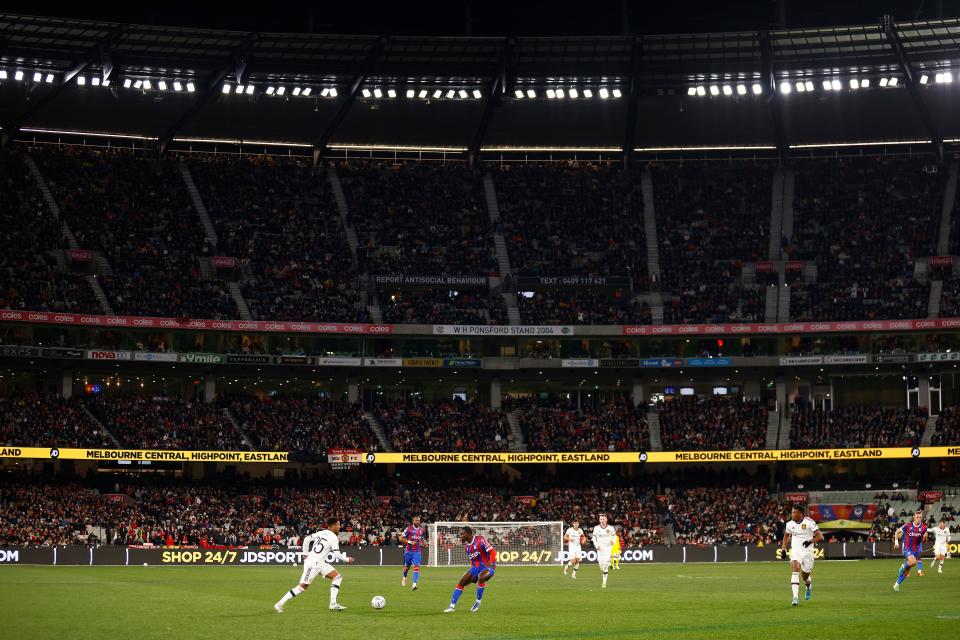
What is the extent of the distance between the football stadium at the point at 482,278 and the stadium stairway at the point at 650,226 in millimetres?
261

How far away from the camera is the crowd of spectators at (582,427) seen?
75.6 meters

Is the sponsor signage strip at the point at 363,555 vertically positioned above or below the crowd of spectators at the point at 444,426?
below

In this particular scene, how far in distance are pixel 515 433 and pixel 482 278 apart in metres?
11.5

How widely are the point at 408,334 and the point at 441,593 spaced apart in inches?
1692

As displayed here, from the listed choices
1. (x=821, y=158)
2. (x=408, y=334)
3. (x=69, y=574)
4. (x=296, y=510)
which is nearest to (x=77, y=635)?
(x=69, y=574)

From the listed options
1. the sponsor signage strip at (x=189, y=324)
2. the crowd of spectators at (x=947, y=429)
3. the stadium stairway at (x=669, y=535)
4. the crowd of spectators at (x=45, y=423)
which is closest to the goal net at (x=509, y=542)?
the stadium stairway at (x=669, y=535)

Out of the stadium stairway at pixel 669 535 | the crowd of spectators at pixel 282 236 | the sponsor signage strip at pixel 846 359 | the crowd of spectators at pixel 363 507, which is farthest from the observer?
the crowd of spectators at pixel 282 236

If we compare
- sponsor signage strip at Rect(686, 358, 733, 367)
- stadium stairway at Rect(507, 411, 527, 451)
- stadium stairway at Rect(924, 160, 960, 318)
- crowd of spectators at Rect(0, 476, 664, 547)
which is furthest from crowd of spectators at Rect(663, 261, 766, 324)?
crowd of spectators at Rect(0, 476, 664, 547)

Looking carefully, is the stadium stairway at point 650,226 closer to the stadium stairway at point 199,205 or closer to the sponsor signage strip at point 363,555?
the sponsor signage strip at point 363,555

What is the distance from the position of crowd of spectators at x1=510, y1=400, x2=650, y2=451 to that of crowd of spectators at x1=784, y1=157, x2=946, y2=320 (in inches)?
510

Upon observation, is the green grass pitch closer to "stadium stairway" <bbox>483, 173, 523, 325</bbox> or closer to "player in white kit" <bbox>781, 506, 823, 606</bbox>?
"player in white kit" <bbox>781, 506, 823, 606</bbox>

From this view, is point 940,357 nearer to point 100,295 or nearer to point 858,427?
point 858,427

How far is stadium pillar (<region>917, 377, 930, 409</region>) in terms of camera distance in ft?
260

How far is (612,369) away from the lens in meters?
79.6
